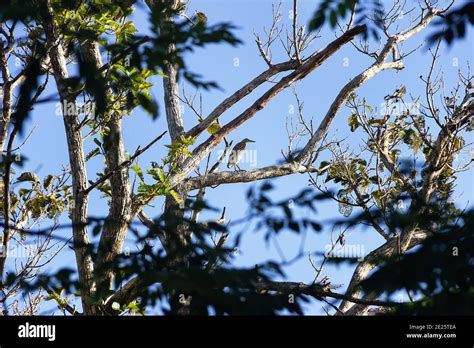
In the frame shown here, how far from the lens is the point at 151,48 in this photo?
1664mm

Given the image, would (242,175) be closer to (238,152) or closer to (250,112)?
(238,152)

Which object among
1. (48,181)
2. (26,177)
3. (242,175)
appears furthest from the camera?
(242,175)

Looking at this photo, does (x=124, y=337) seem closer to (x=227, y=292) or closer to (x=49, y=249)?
(x=227, y=292)

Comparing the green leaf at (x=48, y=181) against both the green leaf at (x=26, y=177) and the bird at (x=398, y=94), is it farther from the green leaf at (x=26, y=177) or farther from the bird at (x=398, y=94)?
the bird at (x=398, y=94)

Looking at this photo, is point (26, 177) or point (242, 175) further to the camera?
point (242, 175)

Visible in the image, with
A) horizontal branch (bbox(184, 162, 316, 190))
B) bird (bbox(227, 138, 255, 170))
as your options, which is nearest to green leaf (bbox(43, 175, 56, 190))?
horizontal branch (bbox(184, 162, 316, 190))

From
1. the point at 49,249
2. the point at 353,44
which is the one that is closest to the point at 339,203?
the point at 353,44

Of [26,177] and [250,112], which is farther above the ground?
[250,112]

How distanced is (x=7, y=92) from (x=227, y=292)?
2.36 meters

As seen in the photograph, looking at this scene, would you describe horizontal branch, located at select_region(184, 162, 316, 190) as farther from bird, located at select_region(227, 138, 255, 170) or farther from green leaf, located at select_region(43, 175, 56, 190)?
green leaf, located at select_region(43, 175, 56, 190)

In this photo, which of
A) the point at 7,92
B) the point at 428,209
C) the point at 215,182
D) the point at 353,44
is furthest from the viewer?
the point at 353,44

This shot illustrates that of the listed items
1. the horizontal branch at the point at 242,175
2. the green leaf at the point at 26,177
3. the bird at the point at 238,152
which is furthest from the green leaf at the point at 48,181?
the bird at the point at 238,152

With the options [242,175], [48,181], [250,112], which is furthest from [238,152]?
[48,181]

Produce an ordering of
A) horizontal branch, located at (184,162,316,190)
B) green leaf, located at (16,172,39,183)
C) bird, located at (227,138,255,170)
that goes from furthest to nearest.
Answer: bird, located at (227,138,255,170) → horizontal branch, located at (184,162,316,190) → green leaf, located at (16,172,39,183)
